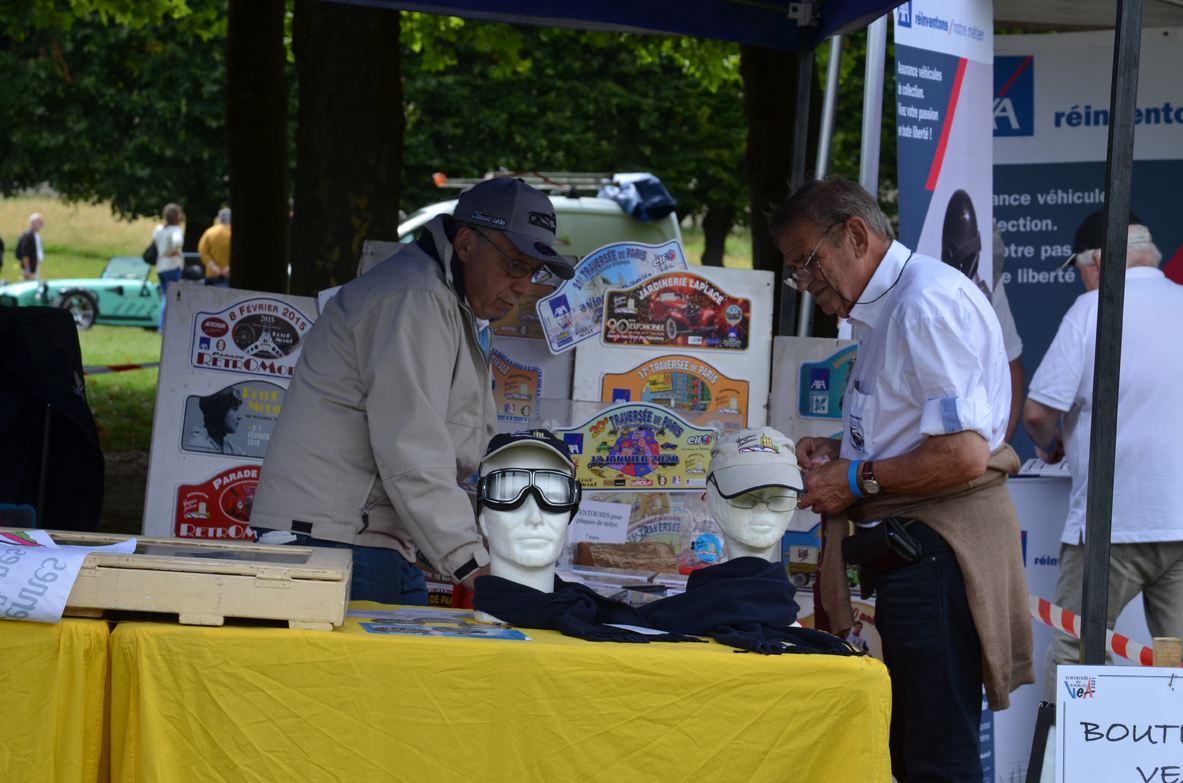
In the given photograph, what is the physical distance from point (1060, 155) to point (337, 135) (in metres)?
3.47

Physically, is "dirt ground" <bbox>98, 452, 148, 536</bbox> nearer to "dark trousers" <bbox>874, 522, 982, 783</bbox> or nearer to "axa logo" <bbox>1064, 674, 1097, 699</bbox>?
"dark trousers" <bbox>874, 522, 982, 783</bbox>

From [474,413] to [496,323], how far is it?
1.17m

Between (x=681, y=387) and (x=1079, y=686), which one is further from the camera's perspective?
(x=681, y=387)

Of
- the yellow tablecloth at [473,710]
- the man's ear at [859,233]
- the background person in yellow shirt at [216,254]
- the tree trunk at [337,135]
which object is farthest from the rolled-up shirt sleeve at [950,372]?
the background person in yellow shirt at [216,254]

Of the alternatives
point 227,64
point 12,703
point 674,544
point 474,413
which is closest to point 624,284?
point 674,544

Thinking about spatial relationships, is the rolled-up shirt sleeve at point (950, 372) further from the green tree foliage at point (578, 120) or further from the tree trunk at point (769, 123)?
the green tree foliage at point (578, 120)

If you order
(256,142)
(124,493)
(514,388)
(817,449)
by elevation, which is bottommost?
(124,493)

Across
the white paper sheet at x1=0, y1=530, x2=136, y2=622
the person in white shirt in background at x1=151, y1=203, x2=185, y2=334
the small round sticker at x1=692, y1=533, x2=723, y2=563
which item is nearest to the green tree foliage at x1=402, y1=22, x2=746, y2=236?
the person in white shirt in background at x1=151, y1=203, x2=185, y2=334

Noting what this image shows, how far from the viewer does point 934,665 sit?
2705mm

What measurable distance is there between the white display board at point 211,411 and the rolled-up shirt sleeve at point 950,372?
2.25 meters

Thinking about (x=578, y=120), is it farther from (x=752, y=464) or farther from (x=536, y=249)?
(x=752, y=464)

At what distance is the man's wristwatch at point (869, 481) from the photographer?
9.07 feet

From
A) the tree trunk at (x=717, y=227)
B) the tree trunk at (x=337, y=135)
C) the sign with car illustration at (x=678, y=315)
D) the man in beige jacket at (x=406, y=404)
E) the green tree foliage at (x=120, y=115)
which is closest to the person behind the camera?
the man in beige jacket at (x=406, y=404)

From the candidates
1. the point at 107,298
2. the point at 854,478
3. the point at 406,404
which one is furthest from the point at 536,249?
the point at 107,298
